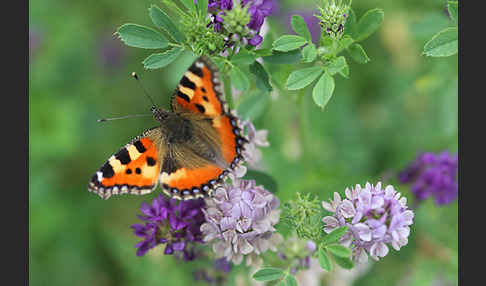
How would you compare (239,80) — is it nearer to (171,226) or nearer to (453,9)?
(171,226)

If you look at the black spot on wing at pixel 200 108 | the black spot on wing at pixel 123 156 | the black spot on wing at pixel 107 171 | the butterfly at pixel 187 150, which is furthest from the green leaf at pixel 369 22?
the black spot on wing at pixel 107 171

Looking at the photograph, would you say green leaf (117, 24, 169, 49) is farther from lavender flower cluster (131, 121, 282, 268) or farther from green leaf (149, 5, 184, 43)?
lavender flower cluster (131, 121, 282, 268)

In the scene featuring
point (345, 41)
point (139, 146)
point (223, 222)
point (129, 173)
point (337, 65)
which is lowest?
point (223, 222)

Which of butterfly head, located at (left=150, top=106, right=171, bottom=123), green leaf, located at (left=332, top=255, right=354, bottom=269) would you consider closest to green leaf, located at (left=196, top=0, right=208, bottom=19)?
butterfly head, located at (left=150, top=106, right=171, bottom=123)

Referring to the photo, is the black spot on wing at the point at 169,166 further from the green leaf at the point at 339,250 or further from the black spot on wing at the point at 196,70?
the green leaf at the point at 339,250

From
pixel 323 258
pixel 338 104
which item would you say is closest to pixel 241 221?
pixel 323 258

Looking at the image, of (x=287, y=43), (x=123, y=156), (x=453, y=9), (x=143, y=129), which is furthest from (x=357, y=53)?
(x=143, y=129)

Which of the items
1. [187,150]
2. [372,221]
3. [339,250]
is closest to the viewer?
[372,221]
